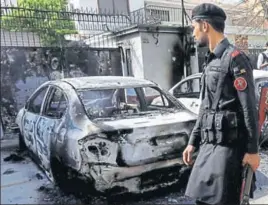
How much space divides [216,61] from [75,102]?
54.9 inches

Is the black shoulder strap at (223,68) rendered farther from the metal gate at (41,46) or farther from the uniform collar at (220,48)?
the metal gate at (41,46)

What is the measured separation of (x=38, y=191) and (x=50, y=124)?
82 centimetres

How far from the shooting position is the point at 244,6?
7992mm

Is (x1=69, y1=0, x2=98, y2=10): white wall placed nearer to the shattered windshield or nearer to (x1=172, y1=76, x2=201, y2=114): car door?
the shattered windshield

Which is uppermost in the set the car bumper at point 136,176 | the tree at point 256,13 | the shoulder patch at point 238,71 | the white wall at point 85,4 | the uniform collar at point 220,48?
the tree at point 256,13

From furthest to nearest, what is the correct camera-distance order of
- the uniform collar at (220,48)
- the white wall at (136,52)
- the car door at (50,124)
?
1. the white wall at (136,52)
2. the car door at (50,124)
3. the uniform collar at (220,48)

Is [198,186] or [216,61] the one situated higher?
[216,61]

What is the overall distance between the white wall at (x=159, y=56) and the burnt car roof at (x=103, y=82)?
1799mm

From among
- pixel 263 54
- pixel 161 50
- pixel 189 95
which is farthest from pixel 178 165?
pixel 263 54

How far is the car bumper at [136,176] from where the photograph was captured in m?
2.54

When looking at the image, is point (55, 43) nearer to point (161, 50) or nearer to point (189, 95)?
point (189, 95)

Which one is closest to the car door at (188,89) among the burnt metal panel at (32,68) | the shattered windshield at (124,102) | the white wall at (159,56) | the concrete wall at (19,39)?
the white wall at (159,56)

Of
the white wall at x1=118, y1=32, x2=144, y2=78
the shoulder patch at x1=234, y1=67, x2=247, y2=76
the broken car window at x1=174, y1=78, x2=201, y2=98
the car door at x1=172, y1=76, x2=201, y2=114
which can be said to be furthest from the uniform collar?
the broken car window at x1=174, y1=78, x2=201, y2=98

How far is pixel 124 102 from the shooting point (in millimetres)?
3469
